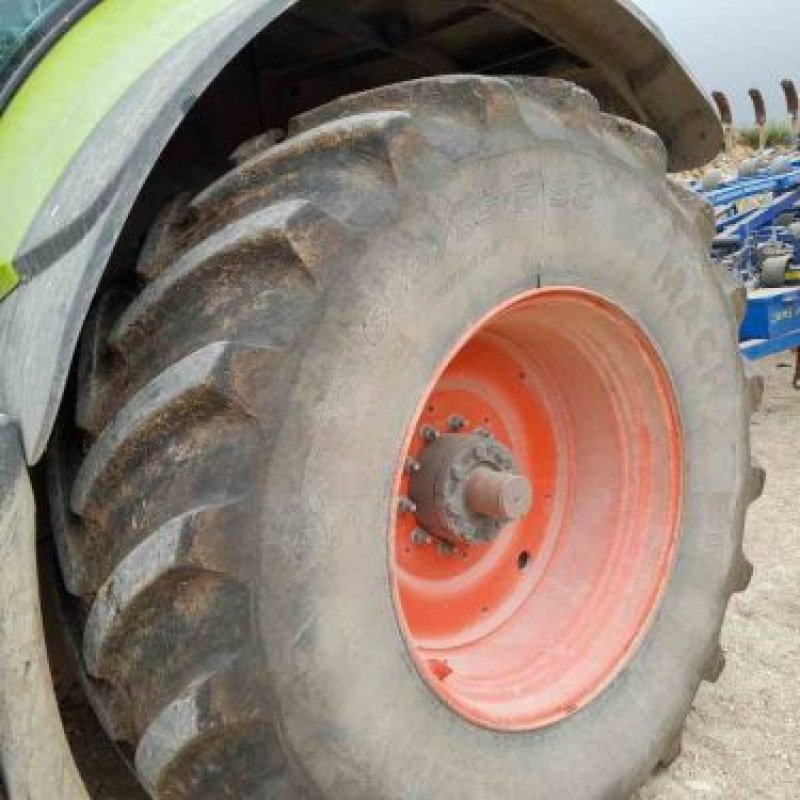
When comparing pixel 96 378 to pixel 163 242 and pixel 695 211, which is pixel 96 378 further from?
pixel 695 211

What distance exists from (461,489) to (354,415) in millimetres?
516

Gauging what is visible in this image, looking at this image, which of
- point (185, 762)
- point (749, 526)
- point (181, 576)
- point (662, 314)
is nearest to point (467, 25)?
point (662, 314)

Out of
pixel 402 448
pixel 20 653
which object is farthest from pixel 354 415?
pixel 20 653

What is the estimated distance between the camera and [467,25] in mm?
2227

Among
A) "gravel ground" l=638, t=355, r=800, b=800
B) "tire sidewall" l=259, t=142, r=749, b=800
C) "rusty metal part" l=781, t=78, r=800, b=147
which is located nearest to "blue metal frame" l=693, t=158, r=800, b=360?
"gravel ground" l=638, t=355, r=800, b=800

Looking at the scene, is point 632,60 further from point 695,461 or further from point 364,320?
point 364,320

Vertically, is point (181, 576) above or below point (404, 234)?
below

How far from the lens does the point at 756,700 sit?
259 centimetres

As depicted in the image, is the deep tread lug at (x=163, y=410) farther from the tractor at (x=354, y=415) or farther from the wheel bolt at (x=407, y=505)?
the wheel bolt at (x=407, y=505)

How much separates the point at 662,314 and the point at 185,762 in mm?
1172

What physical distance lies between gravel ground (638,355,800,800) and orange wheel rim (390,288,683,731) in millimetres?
398

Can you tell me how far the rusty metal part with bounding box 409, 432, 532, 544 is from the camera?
193cm

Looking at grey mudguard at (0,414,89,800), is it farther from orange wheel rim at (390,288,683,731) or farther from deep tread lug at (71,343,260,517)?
orange wheel rim at (390,288,683,731)

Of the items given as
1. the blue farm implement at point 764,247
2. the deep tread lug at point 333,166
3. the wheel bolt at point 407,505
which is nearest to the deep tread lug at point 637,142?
the deep tread lug at point 333,166
